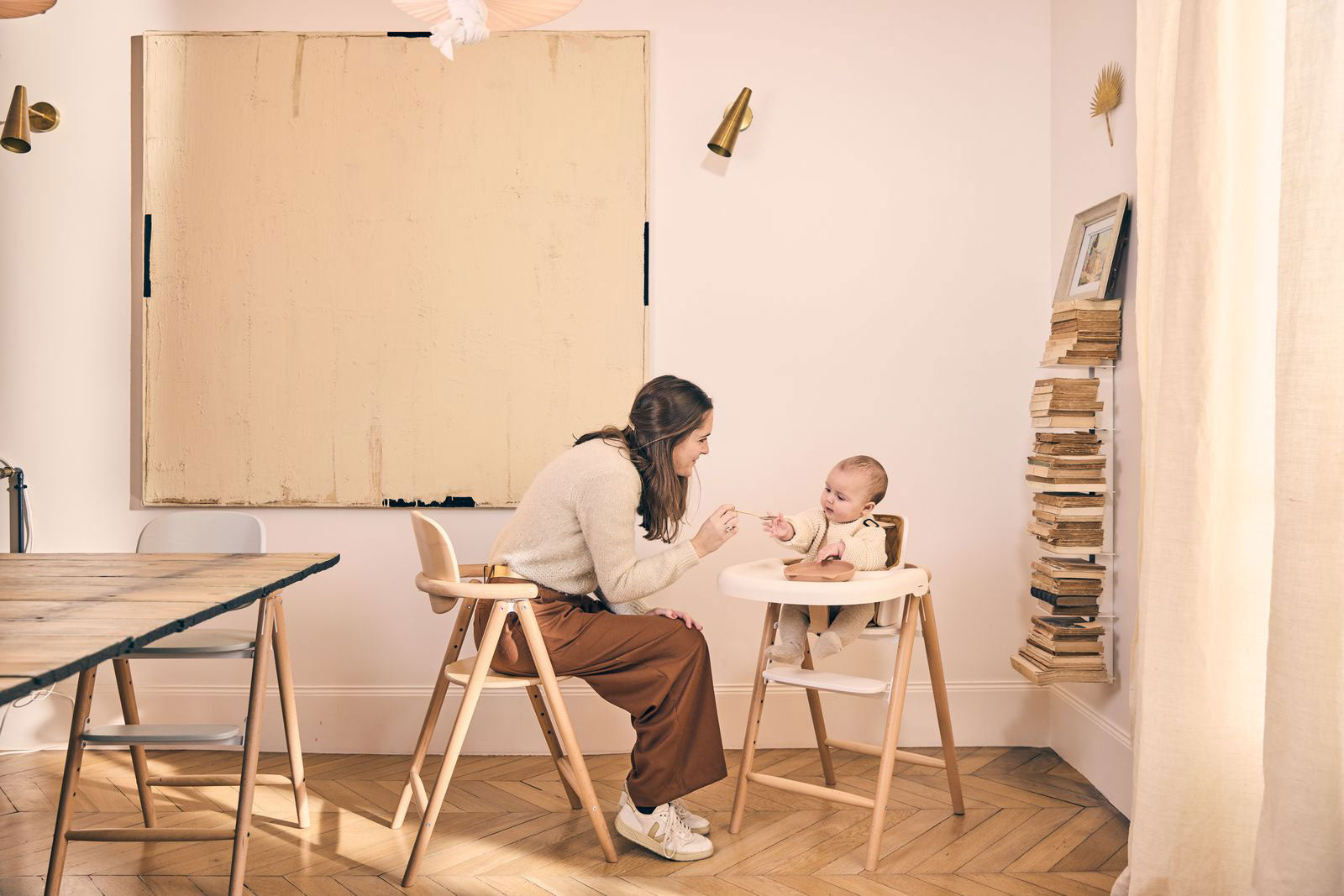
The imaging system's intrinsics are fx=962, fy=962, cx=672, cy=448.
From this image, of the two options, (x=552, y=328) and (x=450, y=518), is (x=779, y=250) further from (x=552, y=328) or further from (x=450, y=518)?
(x=450, y=518)

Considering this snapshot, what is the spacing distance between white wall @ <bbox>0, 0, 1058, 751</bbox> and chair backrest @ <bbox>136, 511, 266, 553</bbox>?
1.64 feet

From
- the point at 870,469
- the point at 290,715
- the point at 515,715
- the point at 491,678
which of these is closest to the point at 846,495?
the point at 870,469

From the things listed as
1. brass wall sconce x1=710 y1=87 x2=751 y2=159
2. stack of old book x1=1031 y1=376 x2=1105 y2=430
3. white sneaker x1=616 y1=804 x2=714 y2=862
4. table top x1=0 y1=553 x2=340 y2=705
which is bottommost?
white sneaker x1=616 y1=804 x2=714 y2=862

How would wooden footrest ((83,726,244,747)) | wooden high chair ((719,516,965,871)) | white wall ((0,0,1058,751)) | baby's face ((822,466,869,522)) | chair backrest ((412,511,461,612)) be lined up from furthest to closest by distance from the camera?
white wall ((0,0,1058,751))
baby's face ((822,466,869,522))
wooden high chair ((719,516,965,871))
chair backrest ((412,511,461,612))
wooden footrest ((83,726,244,747))

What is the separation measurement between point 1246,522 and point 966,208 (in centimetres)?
187

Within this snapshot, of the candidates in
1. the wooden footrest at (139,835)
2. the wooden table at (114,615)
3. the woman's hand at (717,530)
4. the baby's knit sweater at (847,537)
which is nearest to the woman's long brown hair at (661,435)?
the woman's hand at (717,530)

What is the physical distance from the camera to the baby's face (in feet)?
9.09

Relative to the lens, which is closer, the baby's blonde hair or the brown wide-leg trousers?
the brown wide-leg trousers

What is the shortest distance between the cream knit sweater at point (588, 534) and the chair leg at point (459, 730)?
212mm

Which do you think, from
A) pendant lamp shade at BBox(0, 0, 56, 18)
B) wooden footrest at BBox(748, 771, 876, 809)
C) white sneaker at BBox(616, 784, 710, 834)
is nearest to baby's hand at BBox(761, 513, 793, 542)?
wooden footrest at BBox(748, 771, 876, 809)

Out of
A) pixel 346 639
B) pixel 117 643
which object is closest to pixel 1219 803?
pixel 117 643

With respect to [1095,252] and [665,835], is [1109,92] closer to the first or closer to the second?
[1095,252]

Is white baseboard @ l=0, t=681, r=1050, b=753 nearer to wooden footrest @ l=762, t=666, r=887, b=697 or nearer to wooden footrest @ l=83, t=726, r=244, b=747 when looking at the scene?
wooden footrest @ l=762, t=666, r=887, b=697

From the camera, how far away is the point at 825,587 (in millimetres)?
2416
